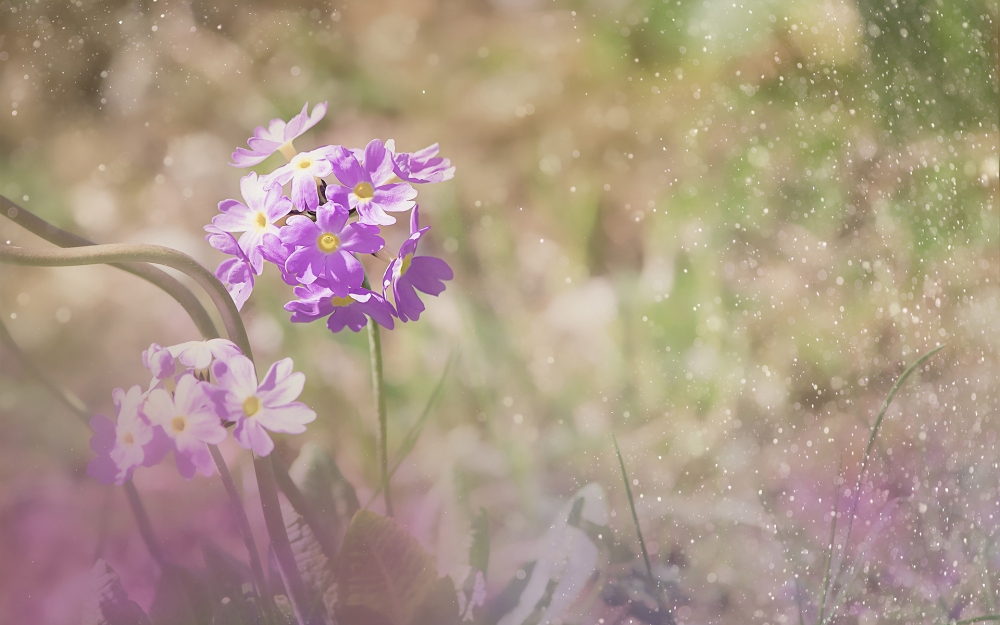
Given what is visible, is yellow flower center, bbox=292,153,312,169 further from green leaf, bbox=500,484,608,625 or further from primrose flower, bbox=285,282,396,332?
green leaf, bbox=500,484,608,625

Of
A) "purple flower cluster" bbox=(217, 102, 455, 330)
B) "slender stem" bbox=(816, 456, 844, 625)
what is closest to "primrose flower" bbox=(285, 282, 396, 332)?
"purple flower cluster" bbox=(217, 102, 455, 330)

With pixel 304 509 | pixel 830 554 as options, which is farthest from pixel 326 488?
pixel 830 554

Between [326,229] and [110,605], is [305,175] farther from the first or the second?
[110,605]

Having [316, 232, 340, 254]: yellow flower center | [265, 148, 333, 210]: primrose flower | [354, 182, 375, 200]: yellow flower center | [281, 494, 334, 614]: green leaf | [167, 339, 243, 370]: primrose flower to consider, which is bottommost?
[281, 494, 334, 614]: green leaf

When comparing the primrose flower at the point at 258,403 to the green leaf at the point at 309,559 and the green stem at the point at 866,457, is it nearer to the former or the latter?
the green leaf at the point at 309,559

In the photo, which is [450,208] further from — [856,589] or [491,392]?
[856,589]

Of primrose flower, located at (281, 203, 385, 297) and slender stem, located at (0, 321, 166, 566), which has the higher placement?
primrose flower, located at (281, 203, 385, 297)

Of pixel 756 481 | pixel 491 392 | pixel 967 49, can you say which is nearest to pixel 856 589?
pixel 756 481
